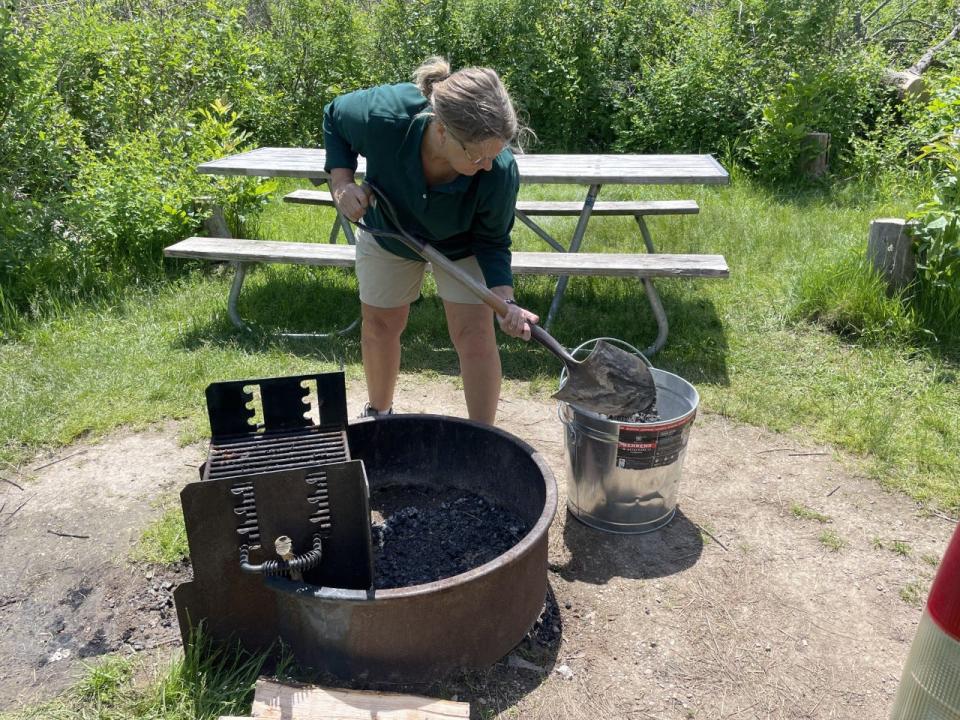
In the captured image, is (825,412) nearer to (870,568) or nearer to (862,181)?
(870,568)

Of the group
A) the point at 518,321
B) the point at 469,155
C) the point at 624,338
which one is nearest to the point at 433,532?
the point at 518,321

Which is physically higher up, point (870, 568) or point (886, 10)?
point (886, 10)

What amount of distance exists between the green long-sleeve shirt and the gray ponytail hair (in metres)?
0.24

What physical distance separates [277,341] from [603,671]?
2995 mm

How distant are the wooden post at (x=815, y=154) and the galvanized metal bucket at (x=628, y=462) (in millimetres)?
4818

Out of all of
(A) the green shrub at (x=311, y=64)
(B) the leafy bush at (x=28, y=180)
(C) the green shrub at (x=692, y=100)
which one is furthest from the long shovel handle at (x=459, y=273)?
(A) the green shrub at (x=311, y=64)

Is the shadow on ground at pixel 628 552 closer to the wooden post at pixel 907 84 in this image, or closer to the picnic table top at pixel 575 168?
the picnic table top at pixel 575 168

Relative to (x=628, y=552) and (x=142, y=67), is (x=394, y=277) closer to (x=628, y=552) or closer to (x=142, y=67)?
(x=628, y=552)

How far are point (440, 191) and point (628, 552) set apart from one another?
5.04 ft

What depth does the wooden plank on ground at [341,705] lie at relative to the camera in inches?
83.6

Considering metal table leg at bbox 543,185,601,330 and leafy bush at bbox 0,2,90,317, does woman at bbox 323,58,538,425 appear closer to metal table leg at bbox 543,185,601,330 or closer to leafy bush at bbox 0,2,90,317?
metal table leg at bbox 543,185,601,330

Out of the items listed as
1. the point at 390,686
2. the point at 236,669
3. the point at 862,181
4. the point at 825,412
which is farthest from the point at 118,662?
the point at 862,181

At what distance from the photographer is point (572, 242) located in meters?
5.09

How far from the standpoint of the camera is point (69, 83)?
672 centimetres
